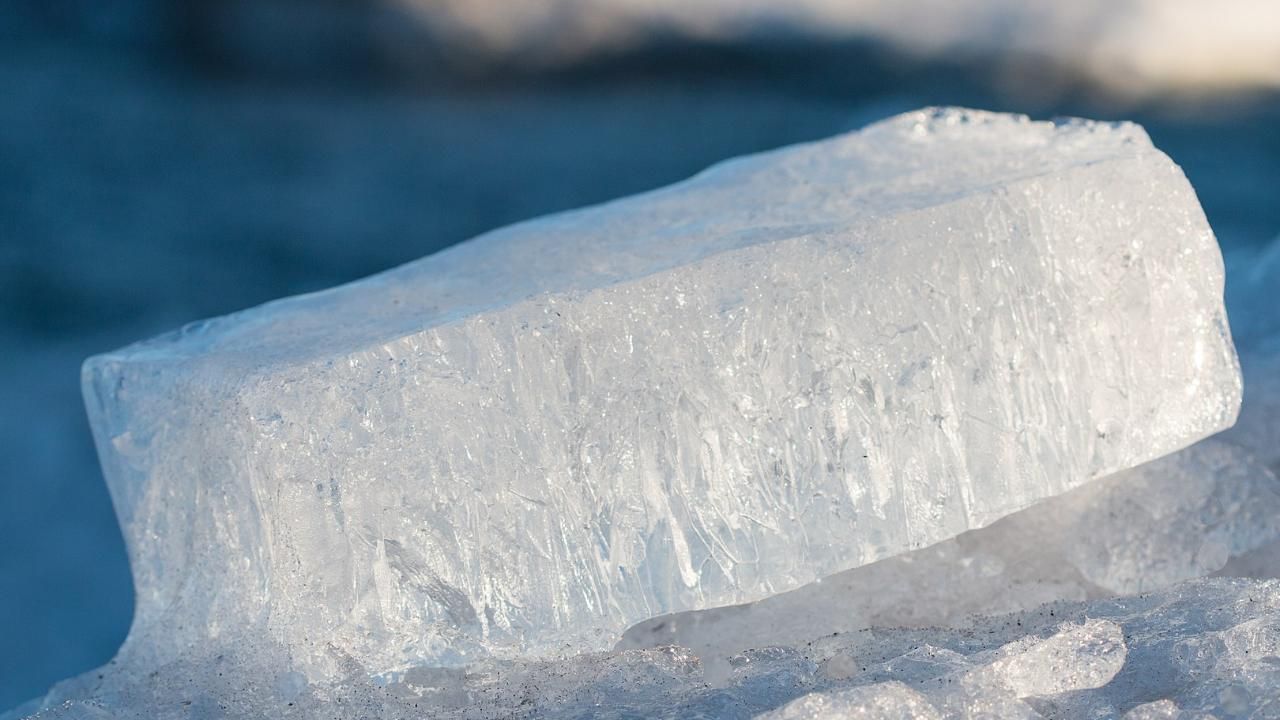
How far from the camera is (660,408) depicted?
0.88 meters

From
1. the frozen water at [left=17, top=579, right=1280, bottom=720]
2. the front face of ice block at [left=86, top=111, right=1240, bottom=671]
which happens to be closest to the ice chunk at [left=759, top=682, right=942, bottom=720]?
the frozen water at [left=17, top=579, right=1280, bottom=720]

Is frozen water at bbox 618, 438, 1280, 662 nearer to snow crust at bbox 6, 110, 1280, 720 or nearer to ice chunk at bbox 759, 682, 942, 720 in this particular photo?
snow crust at bbox 6, 110, 1280, 720

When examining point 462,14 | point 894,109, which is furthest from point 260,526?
point 894,109

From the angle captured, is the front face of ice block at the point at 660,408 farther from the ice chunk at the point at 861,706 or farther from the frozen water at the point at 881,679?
the ice chunk at the point at 861,706

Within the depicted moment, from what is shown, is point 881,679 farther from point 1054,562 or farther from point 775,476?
point 1054,562

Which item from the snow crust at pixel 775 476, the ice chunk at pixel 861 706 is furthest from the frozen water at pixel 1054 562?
the ice chunk at pixel 861 706

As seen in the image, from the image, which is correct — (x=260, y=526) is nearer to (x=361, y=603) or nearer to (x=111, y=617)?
(x=361, y=603)

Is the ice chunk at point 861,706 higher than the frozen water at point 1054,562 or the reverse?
the reverse

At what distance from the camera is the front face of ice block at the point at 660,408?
2.76ft

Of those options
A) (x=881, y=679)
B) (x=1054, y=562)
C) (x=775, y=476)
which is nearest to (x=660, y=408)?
(x=775, y=476)

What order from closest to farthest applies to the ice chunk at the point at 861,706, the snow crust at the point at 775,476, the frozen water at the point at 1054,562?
the ice chunk at the point at 861,706
the snow crust at the point at 775,476
the frozen water at the point at 1054,562

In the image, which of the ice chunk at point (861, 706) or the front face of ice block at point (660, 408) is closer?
the ice chunk at point (861, 706)

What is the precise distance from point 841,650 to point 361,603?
1.04 ft

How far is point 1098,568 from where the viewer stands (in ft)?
3.32
